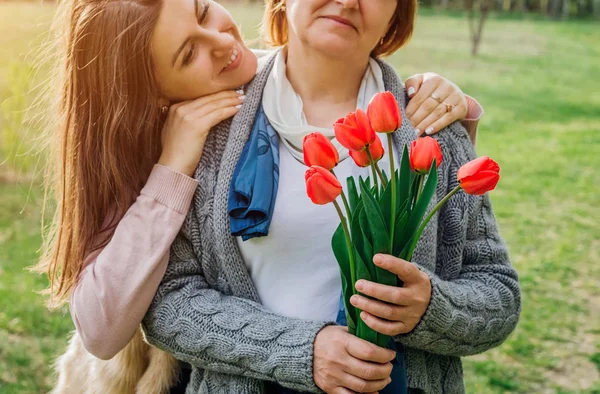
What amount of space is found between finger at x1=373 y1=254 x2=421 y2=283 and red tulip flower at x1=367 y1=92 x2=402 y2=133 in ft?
0.82

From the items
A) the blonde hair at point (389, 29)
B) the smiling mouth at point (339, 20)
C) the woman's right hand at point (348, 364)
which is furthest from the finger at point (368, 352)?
the blonde hair at point (389, 29)

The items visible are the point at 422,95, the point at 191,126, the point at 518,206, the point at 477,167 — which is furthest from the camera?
Answer: the point at 518,206

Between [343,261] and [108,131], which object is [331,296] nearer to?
[343,261]

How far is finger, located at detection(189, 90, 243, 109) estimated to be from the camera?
1.82 metres

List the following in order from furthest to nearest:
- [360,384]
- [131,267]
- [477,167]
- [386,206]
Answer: [131,267], [360,384], [386,206], [477,167]

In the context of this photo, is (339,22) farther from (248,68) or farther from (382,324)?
(382,324)

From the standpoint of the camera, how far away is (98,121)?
1.73 metres

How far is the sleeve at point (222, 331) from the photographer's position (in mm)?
1609

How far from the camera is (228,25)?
1888mm

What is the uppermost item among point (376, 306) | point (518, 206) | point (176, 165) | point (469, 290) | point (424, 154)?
point (424, 154)

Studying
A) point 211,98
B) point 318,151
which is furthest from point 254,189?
point 318,151

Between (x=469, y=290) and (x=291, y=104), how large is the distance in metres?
0.66

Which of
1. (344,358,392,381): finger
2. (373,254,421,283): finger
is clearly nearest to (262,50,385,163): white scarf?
(373,254,421,283): finger

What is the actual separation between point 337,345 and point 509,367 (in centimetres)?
248
